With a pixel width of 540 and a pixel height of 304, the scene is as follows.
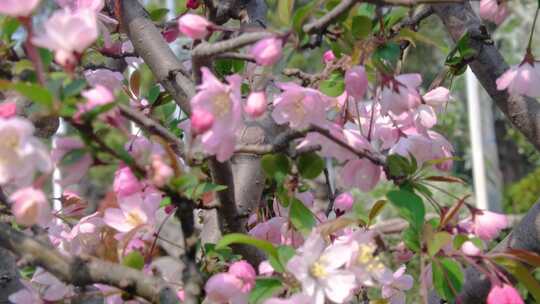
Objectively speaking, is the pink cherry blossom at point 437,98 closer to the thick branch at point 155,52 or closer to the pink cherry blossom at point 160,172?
the thick branch at point 155,52

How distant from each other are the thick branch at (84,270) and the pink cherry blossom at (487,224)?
1.15 feet

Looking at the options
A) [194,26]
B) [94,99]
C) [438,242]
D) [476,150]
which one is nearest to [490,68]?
[438,242]

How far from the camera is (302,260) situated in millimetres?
731

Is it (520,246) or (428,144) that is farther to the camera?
(520,246)

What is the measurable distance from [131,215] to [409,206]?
31 centimetres

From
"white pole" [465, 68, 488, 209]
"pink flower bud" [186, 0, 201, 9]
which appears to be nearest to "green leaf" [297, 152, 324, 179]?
"pink flower bud" [186, 0, 201, 9]

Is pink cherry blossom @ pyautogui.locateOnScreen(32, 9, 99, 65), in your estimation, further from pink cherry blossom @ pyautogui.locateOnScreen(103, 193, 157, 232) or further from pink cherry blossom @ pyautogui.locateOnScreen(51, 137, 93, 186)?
pink cherry blossom @ pyautogui.locateOnScreen(103, 193, 157, 232)

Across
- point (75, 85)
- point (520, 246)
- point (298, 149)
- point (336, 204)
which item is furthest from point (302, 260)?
point (520, 246)

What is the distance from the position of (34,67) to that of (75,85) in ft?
0.17

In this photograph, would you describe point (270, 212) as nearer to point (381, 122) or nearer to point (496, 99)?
point (381, 122)

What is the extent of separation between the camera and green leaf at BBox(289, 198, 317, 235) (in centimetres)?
81

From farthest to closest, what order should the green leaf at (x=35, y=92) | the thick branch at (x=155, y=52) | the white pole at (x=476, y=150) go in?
the white pole at (x=476, y=150)
the thick branch at (x=155, y=52)
the green leaf at (x=35, y=92)

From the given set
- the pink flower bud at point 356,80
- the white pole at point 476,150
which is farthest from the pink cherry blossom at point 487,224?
the white pole at point 476,150

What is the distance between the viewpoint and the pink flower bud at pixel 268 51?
27.6 inches
